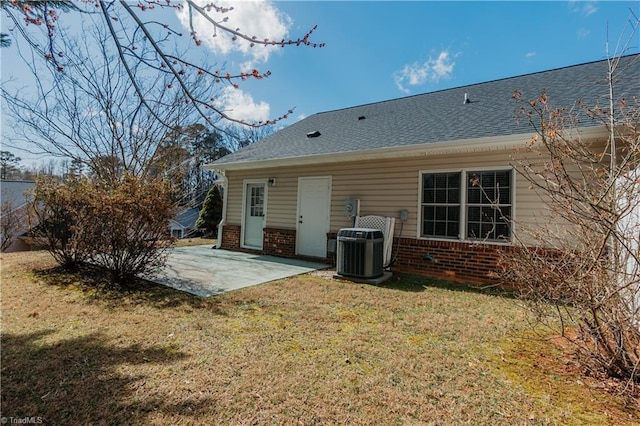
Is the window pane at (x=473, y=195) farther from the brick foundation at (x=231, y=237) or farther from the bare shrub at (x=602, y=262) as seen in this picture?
the brick foundation at (x=231, y=237)

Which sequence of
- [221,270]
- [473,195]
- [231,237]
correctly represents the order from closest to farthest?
1. [473,195]
2. [221,270]
3. [231,237]

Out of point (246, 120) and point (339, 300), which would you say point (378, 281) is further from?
point (246, 120)

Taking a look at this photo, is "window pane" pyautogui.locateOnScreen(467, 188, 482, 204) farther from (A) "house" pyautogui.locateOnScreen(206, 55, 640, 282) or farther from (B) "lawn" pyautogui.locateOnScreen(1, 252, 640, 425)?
(B) "lawn" pyautogui.locateOnScreen(1, 252, 640, 425)

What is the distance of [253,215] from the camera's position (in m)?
9.45

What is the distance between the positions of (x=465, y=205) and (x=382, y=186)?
1792 mm

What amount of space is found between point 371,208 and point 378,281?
1.99m

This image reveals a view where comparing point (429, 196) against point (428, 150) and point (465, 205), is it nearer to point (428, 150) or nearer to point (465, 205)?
point (465, 205)

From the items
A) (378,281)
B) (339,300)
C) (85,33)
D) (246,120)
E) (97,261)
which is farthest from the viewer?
(85,33)

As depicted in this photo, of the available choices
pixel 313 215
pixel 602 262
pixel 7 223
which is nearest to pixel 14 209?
pixel 7 223

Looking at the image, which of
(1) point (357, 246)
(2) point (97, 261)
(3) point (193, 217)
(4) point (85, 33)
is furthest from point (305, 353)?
(3) point (193, 217)

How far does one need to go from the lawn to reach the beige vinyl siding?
2269 mm

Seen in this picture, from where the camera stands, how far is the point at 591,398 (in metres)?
2.21

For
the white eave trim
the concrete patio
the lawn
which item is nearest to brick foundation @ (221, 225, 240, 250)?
the concrete patio

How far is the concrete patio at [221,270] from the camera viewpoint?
5.25 meters
